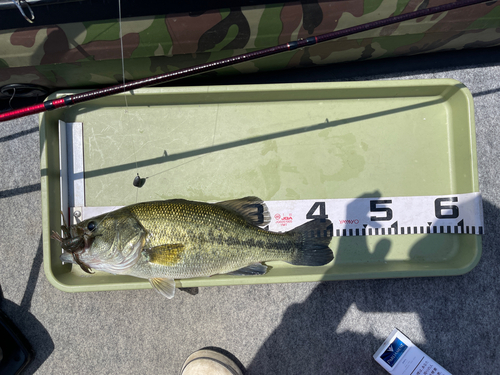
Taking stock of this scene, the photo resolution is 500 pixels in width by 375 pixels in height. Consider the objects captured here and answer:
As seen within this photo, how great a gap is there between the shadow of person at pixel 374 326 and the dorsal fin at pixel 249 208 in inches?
23.5

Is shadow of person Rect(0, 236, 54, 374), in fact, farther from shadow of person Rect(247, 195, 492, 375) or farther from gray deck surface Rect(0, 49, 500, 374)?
shadow of person Rect(247, 195, 492, 375)

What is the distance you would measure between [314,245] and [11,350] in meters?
1.50

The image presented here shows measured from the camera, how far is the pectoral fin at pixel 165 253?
106cm

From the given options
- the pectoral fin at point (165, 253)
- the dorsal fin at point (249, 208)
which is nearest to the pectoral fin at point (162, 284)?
the pectoral fin at point (165, 253)

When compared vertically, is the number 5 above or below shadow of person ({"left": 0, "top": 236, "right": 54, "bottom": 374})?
above

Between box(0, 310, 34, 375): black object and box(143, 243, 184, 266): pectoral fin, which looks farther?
box(0, 310, 34, 375): black object

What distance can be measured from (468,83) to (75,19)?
6.10 feet

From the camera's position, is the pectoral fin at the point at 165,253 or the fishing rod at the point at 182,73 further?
the pectoral fin at the point at 165,253

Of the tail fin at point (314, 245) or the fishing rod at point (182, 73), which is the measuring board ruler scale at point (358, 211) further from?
the fishing rod at point (182, 73)

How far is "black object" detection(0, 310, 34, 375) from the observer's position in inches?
54.6

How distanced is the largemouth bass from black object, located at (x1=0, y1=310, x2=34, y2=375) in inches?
27.6

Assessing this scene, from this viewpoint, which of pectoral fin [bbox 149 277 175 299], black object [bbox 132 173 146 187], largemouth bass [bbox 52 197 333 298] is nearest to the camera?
largemouth bass [bbox 52 197 333 298]

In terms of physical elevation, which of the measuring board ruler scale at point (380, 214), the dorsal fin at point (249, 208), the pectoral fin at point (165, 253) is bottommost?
the measuring board ruler scale at point (380, 214)

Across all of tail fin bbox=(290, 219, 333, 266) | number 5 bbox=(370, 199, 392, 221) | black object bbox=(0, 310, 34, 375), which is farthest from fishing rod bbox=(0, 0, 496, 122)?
black object bbox=(0, 310, 34, 375)
